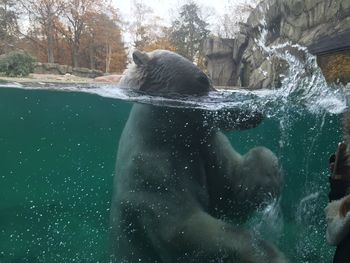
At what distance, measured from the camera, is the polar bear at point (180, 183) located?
2828 millimetres

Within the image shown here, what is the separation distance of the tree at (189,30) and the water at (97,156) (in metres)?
0.65

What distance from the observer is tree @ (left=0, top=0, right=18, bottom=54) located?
650 centimetres

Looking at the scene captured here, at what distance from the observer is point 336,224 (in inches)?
76.2

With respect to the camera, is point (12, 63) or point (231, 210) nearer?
point (231, 210)

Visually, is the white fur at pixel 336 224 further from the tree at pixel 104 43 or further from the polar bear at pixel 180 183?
the tree at pixel 104 43

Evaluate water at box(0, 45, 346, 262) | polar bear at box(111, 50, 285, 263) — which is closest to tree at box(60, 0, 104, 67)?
water at box(0, 45, 346, 262)

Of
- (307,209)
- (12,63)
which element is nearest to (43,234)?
(12,63)

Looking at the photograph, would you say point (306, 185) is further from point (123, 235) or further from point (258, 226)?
point (123, 235)

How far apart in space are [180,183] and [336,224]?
1.35 meters

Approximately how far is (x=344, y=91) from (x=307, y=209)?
1354 millimetres

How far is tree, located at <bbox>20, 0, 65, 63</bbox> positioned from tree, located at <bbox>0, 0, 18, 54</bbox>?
27 centimetres

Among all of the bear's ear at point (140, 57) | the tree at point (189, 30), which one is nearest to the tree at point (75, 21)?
the tree at point (189, 30)

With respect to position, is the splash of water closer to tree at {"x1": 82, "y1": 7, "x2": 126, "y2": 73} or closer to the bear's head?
the bear's head

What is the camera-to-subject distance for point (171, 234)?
9.61ft
